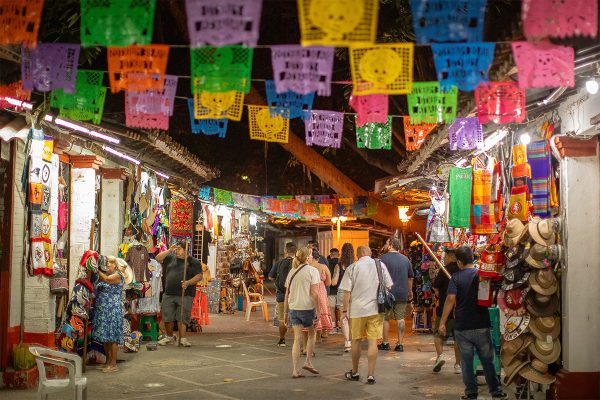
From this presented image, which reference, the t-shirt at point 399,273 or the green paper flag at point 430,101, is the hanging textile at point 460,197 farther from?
the green paper flag at point 430,101

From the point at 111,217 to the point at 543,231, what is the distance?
899cm

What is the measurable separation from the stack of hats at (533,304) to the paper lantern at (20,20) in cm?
649

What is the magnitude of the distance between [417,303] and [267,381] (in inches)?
313

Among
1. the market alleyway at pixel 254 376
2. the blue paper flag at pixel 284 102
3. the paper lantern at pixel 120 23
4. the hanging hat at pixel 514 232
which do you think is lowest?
the market alleyway at pixel 254 376

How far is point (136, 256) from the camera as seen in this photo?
1430 cm

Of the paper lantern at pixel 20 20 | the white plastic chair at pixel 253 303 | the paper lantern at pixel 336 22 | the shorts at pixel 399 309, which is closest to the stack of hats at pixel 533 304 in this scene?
the paper lantern at pixel 336 22

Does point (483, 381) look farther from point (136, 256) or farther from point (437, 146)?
point (136, 256)

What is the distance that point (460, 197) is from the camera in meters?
11.9

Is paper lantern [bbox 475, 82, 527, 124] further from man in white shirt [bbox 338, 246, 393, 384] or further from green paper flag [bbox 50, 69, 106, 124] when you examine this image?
green paper flag [bbox 50, 69, 106, 124]

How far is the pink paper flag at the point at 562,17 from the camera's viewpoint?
6.40 meters

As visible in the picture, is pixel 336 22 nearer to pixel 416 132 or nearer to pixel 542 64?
pixel 542 64

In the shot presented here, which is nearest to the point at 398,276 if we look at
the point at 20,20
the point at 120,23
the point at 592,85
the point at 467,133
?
the point at 467,133

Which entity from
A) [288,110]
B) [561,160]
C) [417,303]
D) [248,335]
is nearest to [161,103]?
[288,110]

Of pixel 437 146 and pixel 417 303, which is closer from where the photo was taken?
pixel 437 146
